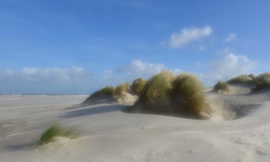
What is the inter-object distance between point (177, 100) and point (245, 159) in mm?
4533

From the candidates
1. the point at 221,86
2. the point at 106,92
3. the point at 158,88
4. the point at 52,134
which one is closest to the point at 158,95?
the point at 158,88

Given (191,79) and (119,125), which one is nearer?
(119,125)

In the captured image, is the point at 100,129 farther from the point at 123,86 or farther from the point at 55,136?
the point at 123,86

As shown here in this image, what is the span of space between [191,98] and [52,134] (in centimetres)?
449

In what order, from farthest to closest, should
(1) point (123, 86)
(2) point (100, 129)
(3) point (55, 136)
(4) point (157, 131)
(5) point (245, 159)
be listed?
(1) point (123, 86) → (2) point (100, 129) → (4) point (157, 131) → (3) point (55, 136) → (5) point (245, 159)

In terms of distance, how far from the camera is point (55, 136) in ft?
12.0

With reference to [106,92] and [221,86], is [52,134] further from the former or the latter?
[221,86]

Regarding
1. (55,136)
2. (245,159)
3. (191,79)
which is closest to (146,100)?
(191,79)

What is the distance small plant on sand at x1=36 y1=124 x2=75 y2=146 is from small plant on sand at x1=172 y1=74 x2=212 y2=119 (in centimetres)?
402

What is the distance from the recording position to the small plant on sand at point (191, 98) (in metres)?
6.86

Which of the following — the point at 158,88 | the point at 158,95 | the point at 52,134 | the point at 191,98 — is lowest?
the point at 52,134

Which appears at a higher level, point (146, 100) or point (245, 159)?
point (146, 100)

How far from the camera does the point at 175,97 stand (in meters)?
7.43

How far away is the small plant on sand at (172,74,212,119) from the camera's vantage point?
6863 mm
